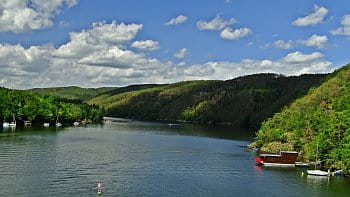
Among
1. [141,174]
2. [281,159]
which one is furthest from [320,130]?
[141,174]

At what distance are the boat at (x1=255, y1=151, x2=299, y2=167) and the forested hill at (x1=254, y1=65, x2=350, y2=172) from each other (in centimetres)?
410

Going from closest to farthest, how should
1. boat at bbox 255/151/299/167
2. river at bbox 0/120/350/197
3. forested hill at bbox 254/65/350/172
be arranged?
river at bbox 0/120/350/197 < forested hill at bbox 254/65/350/172 < boat at bbox 255/151/299/167

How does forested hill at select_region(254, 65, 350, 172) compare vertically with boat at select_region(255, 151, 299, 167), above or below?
above

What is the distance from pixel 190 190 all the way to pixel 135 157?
40862 millimetres

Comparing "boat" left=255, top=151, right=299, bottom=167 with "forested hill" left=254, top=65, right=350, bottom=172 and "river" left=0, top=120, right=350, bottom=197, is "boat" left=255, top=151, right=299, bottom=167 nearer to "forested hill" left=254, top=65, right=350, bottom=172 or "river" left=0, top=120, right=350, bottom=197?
"river" left=0, top=120, right=350, bottom=197

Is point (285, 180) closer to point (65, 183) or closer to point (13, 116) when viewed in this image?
point (65, 183)

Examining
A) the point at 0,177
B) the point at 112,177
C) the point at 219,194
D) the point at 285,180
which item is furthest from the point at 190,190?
the point at 0,177

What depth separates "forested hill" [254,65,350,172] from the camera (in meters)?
97.3

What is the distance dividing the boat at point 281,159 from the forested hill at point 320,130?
4101 millimetres

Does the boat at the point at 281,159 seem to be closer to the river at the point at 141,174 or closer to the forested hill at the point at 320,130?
the river at the point at 141,174

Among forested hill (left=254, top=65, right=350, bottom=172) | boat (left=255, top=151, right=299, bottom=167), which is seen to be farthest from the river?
forested hill (left=254, top=65, right=350, bottom=172)

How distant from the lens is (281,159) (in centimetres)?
10931

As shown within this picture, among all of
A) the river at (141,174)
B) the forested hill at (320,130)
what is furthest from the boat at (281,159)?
the forested hill at (320,130)

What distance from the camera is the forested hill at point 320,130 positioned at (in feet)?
319
